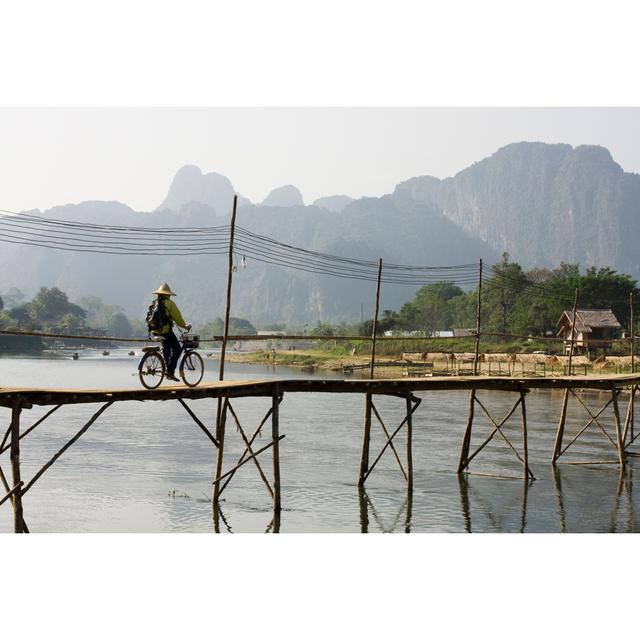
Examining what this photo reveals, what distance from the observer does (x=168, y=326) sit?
21.5 meters

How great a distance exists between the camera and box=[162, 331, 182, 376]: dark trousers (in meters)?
21.8

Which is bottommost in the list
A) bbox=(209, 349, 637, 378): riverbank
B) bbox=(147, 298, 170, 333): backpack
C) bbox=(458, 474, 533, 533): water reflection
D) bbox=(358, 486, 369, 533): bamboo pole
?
bbox=(358, 486, 369, 533): bamboo pole

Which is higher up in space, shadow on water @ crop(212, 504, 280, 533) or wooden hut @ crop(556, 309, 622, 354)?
wooden hut @ crop(556, 309, 622, 354)

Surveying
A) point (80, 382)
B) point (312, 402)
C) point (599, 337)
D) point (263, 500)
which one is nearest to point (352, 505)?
point (263, 500)

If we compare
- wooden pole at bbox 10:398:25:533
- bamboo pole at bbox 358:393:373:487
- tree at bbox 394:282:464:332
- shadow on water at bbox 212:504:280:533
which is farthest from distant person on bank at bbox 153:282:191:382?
tree at bbox 394:282:464:332

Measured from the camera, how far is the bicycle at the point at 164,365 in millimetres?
21734

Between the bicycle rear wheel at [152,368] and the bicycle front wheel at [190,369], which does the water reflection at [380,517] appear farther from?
the bicycle rear wheel at [152,368]

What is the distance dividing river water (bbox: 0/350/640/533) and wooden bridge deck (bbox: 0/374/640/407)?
3625mm

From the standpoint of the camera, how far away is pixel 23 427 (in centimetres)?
5009

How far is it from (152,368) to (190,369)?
1.04 metres

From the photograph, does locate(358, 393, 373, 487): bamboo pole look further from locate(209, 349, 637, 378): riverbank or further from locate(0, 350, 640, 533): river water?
locate(209, 349, 637, 378): riverbank

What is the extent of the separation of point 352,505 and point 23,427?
27.8 metres

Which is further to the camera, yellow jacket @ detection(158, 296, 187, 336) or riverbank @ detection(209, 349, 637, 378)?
riverbank @ detection(209, 349, 637, 378)

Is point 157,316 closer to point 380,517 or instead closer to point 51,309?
point 380,517
